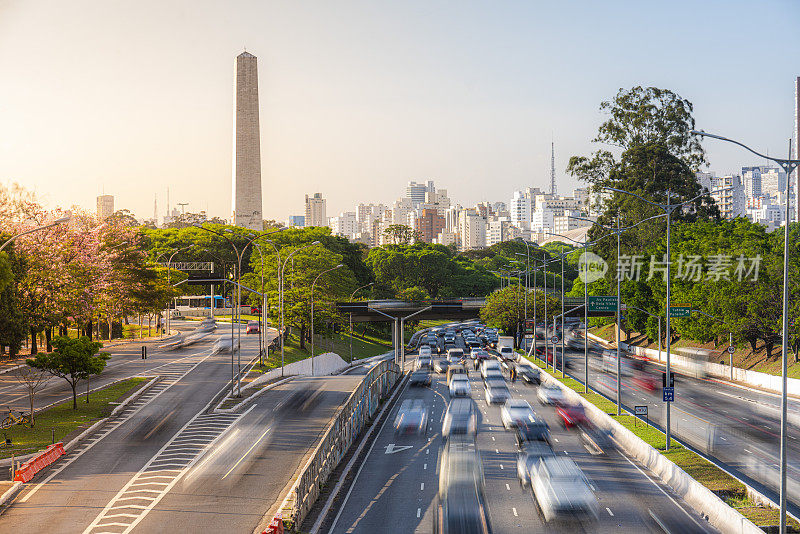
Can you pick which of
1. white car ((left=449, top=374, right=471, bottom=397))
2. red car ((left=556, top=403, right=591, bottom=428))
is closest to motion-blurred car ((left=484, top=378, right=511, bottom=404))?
white car ((left=449, top=374, right=471, bottom=397))

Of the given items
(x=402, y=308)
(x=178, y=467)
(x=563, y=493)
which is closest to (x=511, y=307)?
(x=402, y=308)

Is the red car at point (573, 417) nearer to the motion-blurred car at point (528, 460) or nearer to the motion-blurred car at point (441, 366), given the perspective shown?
the motion-blurred car at point (528, 460)

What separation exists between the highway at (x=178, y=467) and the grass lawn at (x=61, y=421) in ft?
4.01

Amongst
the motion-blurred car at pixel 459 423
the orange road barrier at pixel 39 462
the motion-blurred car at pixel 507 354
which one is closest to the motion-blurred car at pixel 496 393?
the motion-blurred car at pixel 459 423

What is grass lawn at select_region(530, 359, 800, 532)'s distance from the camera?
24.7m

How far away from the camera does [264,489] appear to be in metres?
31.1

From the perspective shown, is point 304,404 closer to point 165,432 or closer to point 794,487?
point 165,432

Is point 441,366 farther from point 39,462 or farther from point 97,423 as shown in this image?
point 39,462

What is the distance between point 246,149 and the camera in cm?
16100

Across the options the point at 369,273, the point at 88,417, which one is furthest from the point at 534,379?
the point at 369,273

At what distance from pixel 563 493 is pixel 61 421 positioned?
2915cm

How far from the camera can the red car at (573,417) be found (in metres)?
44.9

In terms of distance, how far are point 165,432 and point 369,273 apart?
114 metres

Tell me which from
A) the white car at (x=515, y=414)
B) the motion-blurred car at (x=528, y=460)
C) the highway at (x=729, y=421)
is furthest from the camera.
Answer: the white car at (x=515, y=414)
